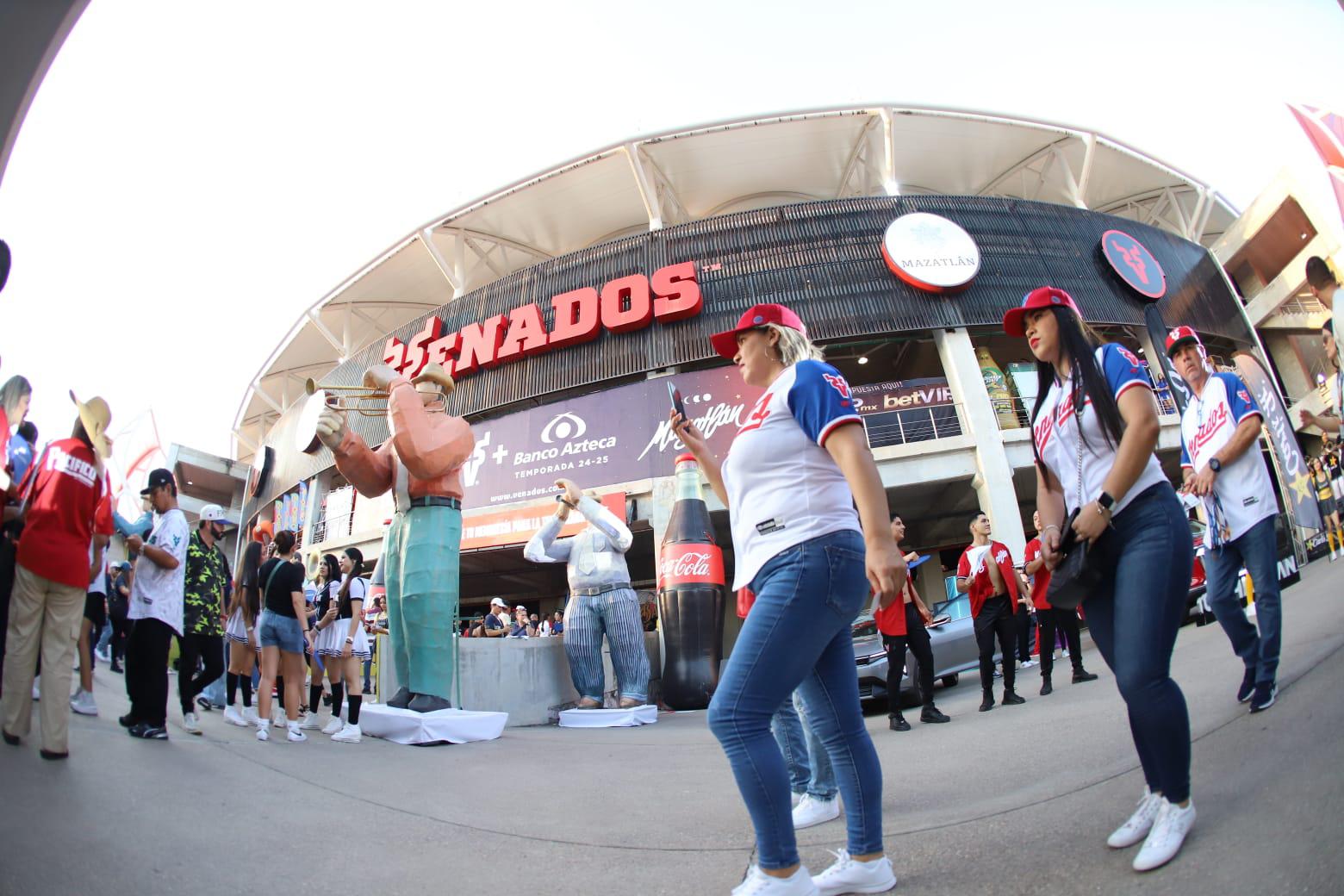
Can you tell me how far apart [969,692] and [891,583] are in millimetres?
5698

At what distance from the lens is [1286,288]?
125 centimetres

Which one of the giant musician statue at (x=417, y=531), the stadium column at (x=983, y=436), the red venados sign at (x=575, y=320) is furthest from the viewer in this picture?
the red venados sign at (x=575, y=320)

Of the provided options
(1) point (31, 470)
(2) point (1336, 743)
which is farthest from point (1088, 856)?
(1) point (31, 470)

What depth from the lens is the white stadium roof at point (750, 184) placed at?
1836 centimetres

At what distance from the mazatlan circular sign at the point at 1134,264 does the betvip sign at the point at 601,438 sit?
8999 mm

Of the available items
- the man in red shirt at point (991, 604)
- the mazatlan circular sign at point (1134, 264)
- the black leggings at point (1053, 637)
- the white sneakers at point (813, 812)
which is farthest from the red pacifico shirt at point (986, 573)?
the mazatlan circular sign at point (1134, 264)

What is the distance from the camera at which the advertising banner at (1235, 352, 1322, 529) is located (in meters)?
1.36

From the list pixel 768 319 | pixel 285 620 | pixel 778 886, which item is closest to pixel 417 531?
pixel 285 620

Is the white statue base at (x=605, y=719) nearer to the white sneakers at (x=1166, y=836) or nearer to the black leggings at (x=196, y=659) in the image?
the black leggings at (x=196, y=659)

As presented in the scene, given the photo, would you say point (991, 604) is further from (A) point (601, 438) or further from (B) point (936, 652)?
(A) point (601, 438)

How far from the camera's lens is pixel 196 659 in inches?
174

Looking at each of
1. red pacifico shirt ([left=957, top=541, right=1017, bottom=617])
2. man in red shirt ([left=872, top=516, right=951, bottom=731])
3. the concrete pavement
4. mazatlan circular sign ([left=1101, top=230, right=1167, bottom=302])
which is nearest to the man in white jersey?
the concrete pavement

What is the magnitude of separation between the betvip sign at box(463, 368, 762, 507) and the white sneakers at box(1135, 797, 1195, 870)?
12511 millimetres

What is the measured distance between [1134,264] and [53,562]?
780 inches
